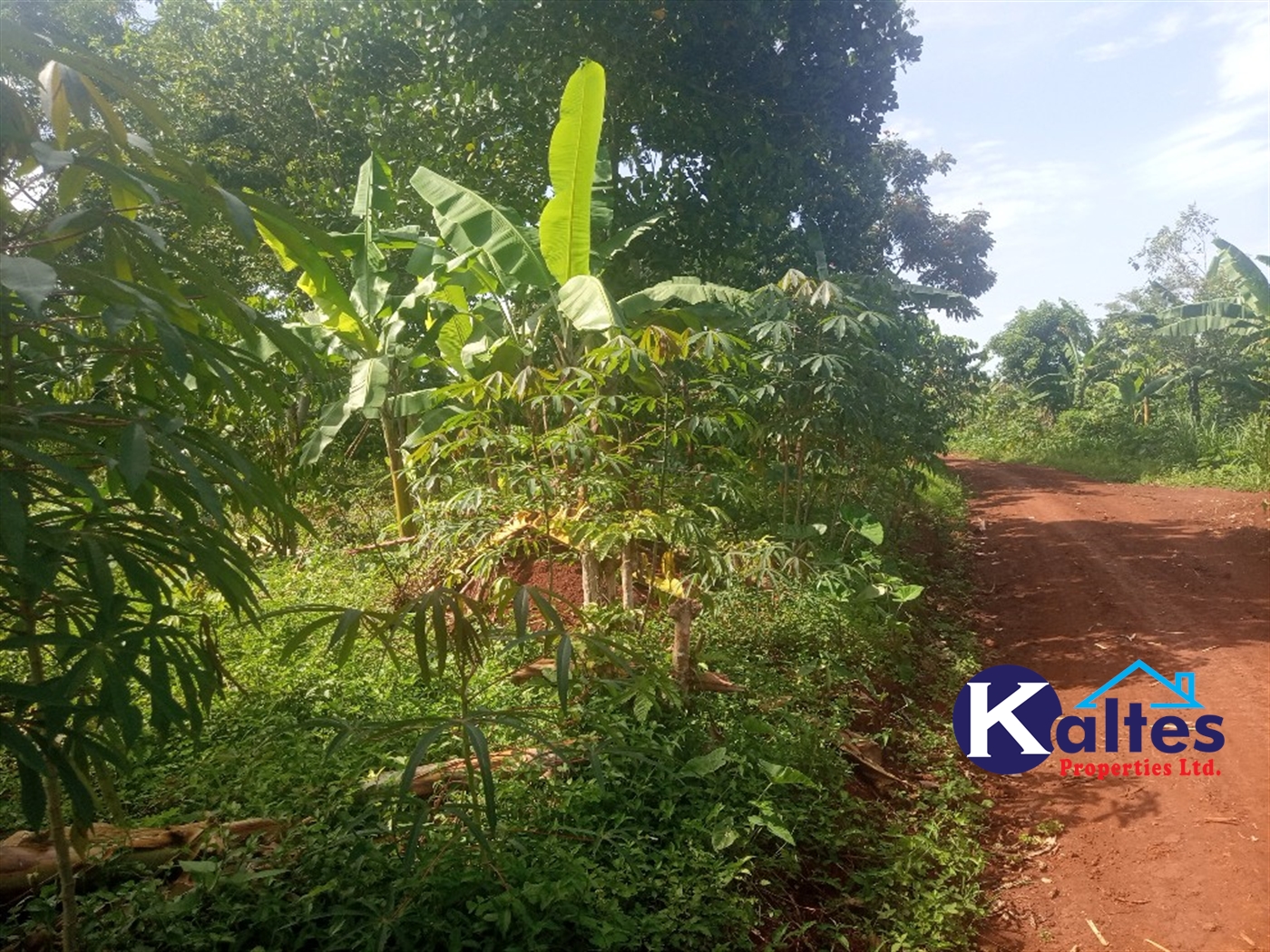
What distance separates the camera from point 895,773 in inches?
155

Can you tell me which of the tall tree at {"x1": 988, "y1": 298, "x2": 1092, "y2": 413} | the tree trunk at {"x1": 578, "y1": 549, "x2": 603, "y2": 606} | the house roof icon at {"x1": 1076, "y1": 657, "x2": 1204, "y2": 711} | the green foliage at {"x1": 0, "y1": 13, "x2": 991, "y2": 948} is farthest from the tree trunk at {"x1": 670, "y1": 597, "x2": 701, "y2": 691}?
the tall tree at {"x1": 988, "y1": 298, "x2": 1092, "y2": 413}

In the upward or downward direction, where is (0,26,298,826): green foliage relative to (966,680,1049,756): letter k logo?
upward

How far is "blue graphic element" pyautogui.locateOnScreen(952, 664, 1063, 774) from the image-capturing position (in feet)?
13.4

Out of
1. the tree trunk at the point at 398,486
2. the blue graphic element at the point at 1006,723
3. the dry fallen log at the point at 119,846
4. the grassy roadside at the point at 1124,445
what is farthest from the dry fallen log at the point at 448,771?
the grassy roadside at the point at 1124,445

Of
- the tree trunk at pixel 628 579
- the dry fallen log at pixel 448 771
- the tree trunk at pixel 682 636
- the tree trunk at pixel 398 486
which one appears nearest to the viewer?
the dry fallen log at pixel 448 771

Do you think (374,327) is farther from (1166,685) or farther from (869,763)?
(1166,685)

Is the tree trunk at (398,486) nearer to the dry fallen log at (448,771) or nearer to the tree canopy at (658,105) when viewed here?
the tree canopy at (658,105)

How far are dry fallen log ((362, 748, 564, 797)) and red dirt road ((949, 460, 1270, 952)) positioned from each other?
149 centimetres

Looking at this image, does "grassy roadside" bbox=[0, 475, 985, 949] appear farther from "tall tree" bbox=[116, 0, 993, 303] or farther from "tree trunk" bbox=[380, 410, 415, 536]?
"tall tree" bbox=[116, 0, 993, 303]

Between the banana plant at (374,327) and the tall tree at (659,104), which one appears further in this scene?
the tall tree at (659,104)

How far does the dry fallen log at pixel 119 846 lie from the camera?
2.31 meters

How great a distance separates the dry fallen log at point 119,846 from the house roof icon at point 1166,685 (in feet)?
12.3

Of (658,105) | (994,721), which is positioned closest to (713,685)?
(994,721)

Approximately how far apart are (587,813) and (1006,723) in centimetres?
236
